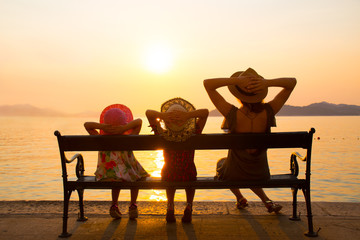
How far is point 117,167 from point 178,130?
98 centimetres

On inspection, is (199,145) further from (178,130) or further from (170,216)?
(170,216)

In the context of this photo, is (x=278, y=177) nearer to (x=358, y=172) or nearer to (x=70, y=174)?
(x=70, y=174)

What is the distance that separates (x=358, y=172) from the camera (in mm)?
13664

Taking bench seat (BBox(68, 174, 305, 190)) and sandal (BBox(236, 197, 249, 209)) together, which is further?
sandal (BBox(236, 197, 249, 209))

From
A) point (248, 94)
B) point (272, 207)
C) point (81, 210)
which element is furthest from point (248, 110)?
point (81, 210)

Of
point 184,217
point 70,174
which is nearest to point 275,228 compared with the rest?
point 184,217

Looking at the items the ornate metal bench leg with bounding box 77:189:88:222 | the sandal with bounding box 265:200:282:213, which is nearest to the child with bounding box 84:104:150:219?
the ornate metal bench leg with bounding box 77:189:88:222

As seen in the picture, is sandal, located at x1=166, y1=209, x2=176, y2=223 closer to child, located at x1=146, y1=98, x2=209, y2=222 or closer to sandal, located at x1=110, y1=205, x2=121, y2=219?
child, located at x1=146, y1=98, x2=209, y2=222

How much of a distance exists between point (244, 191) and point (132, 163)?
4863 mm

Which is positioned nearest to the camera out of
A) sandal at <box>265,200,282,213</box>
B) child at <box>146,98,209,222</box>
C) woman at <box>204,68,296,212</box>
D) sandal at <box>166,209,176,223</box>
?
child at <box>146,98,209,222</box>

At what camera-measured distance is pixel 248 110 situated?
490 cm

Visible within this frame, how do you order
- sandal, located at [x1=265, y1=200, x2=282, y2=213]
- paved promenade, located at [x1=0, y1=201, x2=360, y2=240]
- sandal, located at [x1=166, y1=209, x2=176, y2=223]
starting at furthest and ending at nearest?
sandal, located at [x1=265, y1=200, x2=282, y2=213]
sandal, located at [x1=166, y1=209, x2=176, y2=223]
paved promenade, located at [x1=0, y1=201, x2=360, y2=240]

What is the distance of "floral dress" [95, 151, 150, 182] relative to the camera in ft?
16.4

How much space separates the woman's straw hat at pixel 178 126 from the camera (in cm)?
450
